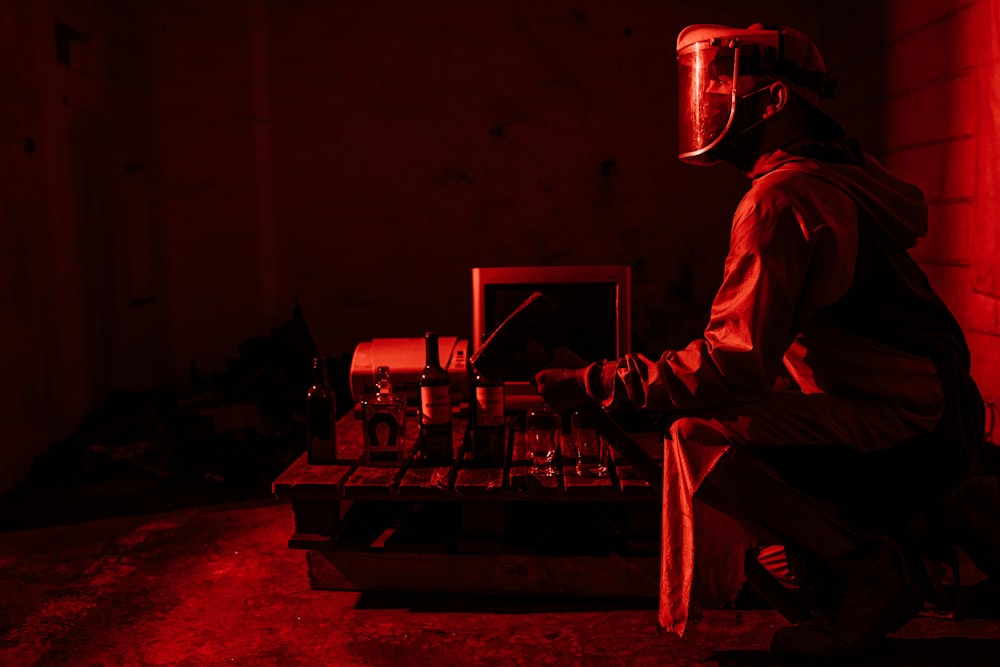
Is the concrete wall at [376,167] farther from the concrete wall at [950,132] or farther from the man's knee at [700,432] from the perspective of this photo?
the man's knee at [700,432]

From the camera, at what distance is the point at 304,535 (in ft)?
10.5

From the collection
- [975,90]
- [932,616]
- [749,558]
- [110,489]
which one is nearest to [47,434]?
[110,489]

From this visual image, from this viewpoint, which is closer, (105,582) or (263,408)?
(105,582)

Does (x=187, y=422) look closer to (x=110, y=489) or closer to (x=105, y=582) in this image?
(x=110, y=489)

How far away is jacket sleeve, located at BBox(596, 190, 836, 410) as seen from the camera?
2.33 m

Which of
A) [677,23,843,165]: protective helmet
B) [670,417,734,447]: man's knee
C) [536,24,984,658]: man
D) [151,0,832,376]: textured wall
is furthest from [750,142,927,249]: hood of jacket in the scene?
[151,0,832,376]: textured wall

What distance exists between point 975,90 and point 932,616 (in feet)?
7.73

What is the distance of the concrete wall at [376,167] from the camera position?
632 cm

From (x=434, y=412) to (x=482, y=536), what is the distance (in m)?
0.46

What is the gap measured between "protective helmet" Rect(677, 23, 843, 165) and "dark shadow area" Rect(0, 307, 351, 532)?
2917 millimetres

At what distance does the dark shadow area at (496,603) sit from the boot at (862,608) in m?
0.67

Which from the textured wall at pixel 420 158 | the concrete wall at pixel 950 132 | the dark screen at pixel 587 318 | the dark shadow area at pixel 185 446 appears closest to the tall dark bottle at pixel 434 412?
the dark screen at pixel 587 318

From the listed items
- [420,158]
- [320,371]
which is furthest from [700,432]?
[420,158]

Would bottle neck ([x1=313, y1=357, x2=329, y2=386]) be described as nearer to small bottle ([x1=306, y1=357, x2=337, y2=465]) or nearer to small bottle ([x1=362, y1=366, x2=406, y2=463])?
small bottle ([x1=306, y1=357, x2=337, y2=465])
